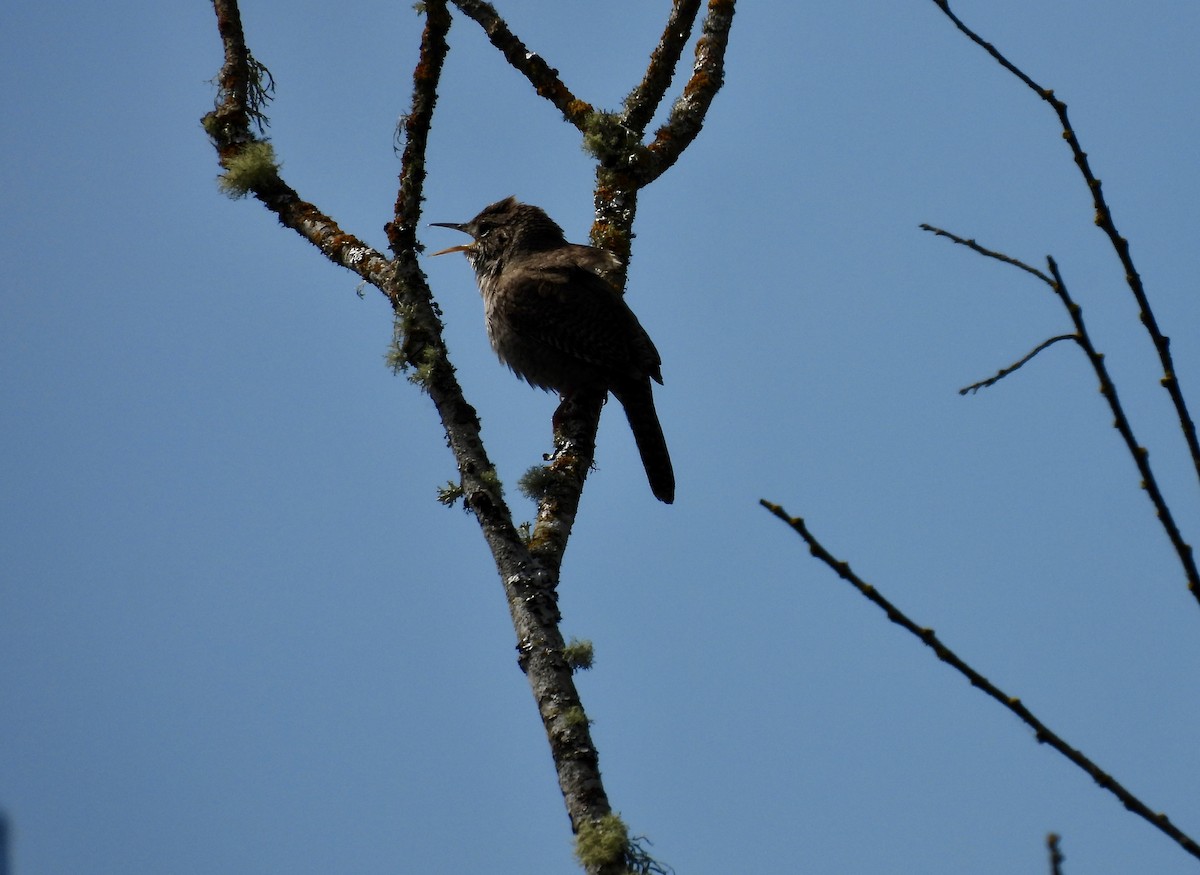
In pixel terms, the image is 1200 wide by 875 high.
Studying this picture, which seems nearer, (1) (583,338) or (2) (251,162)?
(2) (251,162)

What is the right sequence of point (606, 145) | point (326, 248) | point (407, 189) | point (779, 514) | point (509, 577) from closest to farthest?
1. point (779, 514)
2. point (509, 577)
3. point (407, 189)
4. point (326, 248)
5. point (606, 145)

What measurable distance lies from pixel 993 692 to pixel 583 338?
409 centimetres

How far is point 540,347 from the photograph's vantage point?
218 inches

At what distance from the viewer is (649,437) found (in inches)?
209

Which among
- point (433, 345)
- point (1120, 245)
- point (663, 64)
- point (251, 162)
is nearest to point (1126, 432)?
point (1120, 245)

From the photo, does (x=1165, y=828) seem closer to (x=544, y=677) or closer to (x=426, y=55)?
(x=544, y=677)

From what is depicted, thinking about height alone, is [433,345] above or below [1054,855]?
above

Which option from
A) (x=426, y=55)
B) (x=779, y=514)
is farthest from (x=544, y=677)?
(x=426, y=55)

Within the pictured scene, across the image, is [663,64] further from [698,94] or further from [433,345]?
[433,345]

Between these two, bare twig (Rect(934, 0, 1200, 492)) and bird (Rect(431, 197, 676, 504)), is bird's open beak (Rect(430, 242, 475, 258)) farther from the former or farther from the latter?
bare twig (Rect(934, 0, 1200, 492))

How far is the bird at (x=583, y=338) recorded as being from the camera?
5.30 meters

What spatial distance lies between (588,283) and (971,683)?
4196mm

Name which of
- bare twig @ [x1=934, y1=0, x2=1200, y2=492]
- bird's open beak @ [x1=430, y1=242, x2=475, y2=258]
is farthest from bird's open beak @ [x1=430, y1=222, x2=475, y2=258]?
bare twig @ [x1=934, y1=0, x2=1200, y2=492]

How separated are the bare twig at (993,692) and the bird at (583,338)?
3.87 m
